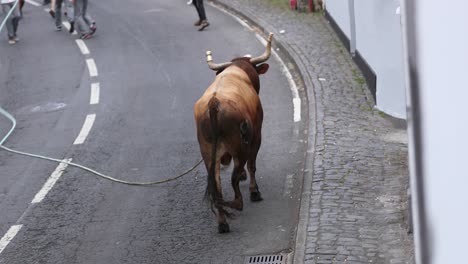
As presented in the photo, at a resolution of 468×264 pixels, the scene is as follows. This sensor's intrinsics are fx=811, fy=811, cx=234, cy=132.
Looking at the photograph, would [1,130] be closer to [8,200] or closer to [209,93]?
[8,200]

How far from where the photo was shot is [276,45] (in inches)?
694

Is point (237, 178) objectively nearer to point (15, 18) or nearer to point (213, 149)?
point (213, 149)

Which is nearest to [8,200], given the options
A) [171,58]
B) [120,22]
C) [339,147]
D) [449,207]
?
[339,147]

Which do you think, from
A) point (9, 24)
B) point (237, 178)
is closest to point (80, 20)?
point (9, 24)

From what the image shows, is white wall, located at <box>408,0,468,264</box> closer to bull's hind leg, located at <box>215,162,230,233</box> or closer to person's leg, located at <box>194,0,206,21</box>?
bull's hind leg, located at <box>215,162,230,233</box>

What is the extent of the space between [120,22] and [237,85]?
13746 mm

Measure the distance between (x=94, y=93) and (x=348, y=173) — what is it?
7081mm

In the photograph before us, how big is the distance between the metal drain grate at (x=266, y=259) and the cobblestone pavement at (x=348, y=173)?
189mm

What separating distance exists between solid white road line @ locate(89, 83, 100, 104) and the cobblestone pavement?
381 cm

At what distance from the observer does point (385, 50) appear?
1195 centimetres

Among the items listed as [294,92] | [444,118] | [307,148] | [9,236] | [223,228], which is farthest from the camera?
[294,92]

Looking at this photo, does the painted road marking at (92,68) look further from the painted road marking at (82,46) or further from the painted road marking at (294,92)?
the painted road marking at (294,92)

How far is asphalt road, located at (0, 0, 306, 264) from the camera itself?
8.41m

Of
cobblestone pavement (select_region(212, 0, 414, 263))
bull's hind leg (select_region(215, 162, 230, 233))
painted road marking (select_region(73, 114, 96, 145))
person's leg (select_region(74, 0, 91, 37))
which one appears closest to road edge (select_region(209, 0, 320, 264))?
cobblestone pavement (select_region(212, 0, 414, 263))
